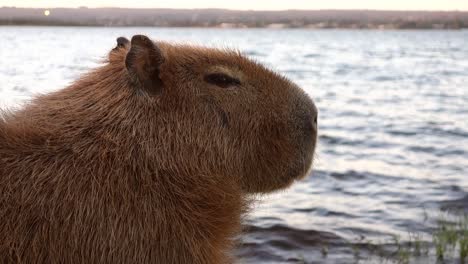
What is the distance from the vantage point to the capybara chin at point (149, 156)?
8.08ft

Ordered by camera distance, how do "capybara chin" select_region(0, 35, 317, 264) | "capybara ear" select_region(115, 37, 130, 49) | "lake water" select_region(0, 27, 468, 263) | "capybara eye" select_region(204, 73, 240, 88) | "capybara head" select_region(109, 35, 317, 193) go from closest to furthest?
"capybara chin" select_region(0, 35, 317, 264) → "capybara head" select_region(109, 35, 317, 193) → "capybara eye" select_region(204, 73, 240, 88) → "capybara ear" select_region(115, 37, 130, 49) → "lake water" select_region(0, 27, 468, 263)

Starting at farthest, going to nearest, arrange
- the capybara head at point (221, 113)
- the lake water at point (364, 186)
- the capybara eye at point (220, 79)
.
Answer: the lake water at point (364, 186) < the capybara eye at point (220, 79) < the capybara head at point (221, 113)

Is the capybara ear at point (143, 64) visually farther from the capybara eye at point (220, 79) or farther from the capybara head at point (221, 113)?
the capybara eye at point (220, 79)

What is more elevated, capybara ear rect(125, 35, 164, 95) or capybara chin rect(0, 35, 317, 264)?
capybara ear rect(125, 35, 164, 95)

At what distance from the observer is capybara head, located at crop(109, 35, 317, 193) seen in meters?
2.80

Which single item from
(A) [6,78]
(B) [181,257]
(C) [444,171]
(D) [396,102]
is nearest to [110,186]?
(B) [181,257]

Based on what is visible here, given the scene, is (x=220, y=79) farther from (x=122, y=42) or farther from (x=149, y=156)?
(x=122, y=42)

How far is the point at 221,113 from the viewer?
2.94 metres

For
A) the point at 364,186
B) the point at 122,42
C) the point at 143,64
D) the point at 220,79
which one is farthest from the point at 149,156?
the point at 364,186

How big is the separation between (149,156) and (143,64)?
0.42 m

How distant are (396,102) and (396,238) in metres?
19.4

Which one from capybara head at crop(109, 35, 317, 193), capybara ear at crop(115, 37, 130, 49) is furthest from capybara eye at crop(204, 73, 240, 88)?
capybara ear at crop(115, 37, 130, 49)

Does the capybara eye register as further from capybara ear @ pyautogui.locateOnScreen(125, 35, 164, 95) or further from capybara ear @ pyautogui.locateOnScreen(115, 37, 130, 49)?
capybara ear @ pyautogui.locateOnScreen(115, 37, 130, 49)

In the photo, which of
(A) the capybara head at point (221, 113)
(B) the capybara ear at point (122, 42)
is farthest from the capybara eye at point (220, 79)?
(B) the capybara ear at point (122, 42)
